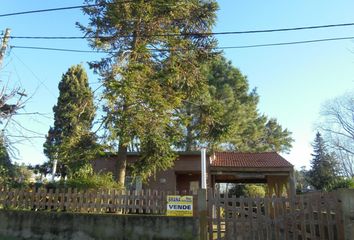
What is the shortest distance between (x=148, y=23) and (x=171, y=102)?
4.32 meters

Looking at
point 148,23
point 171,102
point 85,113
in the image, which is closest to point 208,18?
point 148,23

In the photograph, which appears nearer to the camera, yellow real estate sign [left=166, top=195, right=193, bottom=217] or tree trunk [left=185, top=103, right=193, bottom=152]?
yellow real estate sign [left=166, top=195, right=193, bottom=217]

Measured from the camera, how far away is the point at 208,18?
19406mm

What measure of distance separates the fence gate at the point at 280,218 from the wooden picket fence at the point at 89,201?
6.18 feet

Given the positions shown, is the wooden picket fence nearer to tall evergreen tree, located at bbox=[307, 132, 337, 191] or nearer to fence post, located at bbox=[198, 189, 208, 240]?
fence post, located at bbox=[198, 189, 208, 240]

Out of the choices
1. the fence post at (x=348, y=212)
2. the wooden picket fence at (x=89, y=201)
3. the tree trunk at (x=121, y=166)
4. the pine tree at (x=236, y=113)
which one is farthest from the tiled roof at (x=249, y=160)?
the fence post at (x=348, y=212)

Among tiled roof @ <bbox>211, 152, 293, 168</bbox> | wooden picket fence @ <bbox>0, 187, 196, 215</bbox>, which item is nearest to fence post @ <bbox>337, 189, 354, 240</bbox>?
wooden picket fence @ <bbox>0, 187, 196, 215</bbox>

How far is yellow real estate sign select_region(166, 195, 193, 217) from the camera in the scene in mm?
9695

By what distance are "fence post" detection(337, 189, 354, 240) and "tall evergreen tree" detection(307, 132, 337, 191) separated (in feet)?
91.9

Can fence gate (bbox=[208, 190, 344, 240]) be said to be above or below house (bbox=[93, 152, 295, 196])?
below

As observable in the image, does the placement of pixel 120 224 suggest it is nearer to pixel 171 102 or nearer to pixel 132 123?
pixel 132 123

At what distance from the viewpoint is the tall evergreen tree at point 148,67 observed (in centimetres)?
1603

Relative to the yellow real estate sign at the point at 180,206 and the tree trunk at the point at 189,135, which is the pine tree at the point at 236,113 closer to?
the tree trunk at the point at 189,135

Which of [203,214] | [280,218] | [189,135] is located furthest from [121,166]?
[189,135]
